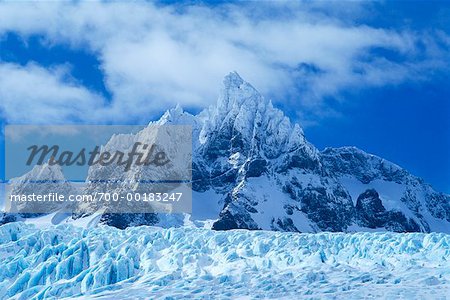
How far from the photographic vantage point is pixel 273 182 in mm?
163125

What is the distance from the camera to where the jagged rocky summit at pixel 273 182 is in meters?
154

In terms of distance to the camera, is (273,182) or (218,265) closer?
(218,265)

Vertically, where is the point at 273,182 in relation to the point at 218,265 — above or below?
above

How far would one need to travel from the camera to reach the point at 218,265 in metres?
43.7

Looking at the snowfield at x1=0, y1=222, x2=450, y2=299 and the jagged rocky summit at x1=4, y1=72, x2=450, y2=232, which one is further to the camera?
the jagged rocky summit at x1=4, y1=72, x2=450, y2=232

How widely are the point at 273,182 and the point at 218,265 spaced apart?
120 meters

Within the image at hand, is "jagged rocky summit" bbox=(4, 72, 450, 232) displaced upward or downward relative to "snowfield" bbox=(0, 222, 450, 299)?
upward

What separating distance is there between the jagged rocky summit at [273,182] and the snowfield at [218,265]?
96089mm

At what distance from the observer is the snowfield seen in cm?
3875

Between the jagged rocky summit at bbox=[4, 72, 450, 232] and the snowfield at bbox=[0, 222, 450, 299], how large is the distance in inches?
3783

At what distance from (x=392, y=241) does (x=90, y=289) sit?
2103 cm

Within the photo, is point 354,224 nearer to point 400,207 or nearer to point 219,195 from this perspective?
point 400,207

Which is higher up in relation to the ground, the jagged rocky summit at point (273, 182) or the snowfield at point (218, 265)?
the jagged rocky summit at point (273, 182)

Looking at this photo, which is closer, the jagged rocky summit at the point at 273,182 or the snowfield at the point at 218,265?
the snowfield at the point at 218,265
